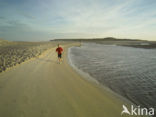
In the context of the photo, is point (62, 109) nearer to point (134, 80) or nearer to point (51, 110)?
point (51, 110)

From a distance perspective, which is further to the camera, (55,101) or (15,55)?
(15,55)

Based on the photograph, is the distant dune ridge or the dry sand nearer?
the dry sand

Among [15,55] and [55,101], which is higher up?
[15,55]

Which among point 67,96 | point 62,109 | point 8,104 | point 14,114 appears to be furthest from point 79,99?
point 8,104

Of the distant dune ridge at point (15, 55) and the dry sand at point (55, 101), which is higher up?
the distant dune ridge at point (15, 55)

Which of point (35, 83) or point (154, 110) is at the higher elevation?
point (35, 83)

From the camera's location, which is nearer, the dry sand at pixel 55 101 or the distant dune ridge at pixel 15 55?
the dry sand at pixel 55 101

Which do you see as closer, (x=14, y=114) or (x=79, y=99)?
(x=14, y=114)

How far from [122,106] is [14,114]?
3727 mm

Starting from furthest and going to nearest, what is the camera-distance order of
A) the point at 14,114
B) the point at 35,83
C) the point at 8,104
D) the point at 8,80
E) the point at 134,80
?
the point at 134,80 → the point at 8,80 → the point at 35,83 → the point at 8,104 → the point at 14,114

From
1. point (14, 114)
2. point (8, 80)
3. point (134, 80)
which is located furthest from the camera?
point (134, 80)

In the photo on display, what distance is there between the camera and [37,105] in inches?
118

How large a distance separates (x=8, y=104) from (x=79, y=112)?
8.68 ft

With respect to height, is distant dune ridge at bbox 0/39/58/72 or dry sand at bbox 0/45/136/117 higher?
distant dune ridge at bbox 0/39/58/72
